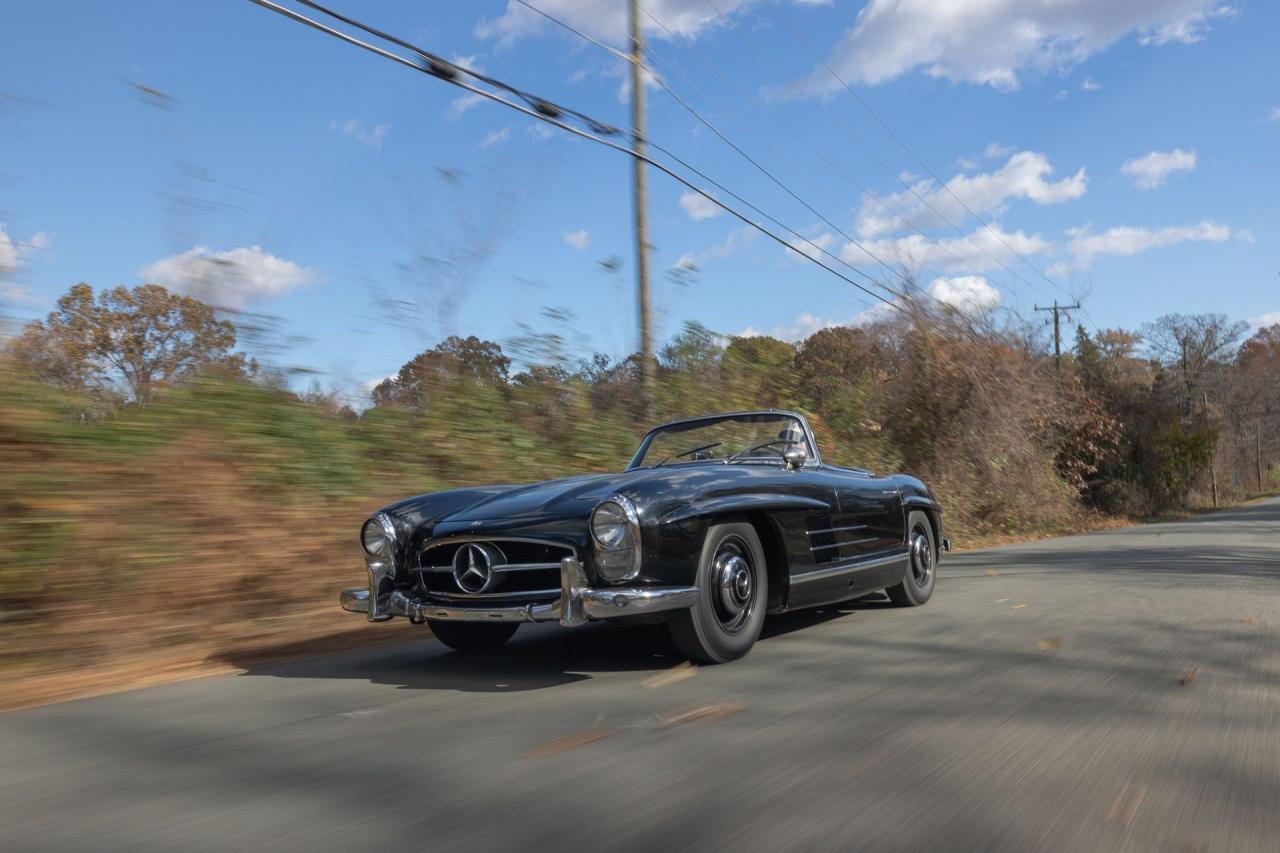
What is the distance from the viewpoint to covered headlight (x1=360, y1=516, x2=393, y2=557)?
16.0 feet

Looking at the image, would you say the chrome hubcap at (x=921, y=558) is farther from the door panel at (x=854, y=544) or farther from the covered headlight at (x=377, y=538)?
the covered headlight at (x=377, y=538)

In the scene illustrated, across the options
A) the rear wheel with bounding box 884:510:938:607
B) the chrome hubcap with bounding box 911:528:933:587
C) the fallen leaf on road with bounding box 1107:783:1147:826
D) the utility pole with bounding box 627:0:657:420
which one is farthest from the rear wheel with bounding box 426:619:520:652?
the utility pole with bounding box 627:0:657:420

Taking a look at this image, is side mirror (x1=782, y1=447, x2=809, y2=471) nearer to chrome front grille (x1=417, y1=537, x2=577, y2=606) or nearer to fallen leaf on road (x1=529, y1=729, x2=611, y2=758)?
chrome front grille (x1=417, y1=537, x2=577, y2=606)

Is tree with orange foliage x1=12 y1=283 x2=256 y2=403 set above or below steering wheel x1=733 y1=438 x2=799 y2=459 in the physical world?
above

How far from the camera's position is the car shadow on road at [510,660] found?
15.0 feet

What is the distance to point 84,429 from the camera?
589cm

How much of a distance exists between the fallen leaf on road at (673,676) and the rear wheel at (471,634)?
110 cm

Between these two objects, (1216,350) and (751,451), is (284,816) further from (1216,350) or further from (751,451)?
(1216,350)

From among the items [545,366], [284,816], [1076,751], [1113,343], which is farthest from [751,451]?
[1113,343]

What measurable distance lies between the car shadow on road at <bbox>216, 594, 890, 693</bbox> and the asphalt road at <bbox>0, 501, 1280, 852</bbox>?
30 millimetres

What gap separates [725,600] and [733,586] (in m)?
0.09

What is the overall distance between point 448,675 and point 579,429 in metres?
6.44

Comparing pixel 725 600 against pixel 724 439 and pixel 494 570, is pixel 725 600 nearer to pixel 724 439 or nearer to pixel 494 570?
pixel 494 570

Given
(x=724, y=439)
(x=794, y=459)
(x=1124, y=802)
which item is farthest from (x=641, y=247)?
(x=1124, y=802)
